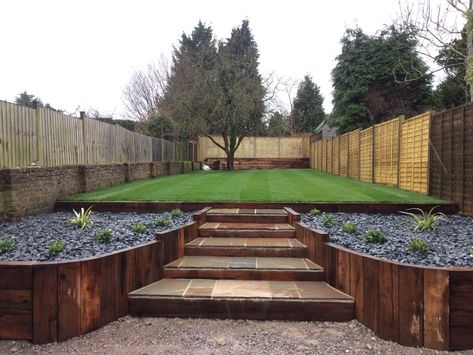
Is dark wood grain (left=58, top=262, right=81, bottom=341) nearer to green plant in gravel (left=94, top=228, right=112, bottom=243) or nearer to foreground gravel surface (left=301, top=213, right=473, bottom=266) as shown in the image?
green plant in gravel (left=94, top=228, right=112, bottom=243)

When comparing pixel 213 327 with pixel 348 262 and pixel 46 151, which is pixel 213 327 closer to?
pixel 348 262

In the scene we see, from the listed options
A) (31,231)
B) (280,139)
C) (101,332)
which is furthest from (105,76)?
(101,332)

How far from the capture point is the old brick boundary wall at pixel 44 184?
5480mm

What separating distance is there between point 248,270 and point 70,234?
2.42m

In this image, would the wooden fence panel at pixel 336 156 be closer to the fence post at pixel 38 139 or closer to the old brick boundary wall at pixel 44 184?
the old brick boundary wall at pixel 44 184

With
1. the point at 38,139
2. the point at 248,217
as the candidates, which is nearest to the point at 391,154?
the point at 248,217

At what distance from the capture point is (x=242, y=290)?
3.61m

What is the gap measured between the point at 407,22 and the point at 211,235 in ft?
30.5

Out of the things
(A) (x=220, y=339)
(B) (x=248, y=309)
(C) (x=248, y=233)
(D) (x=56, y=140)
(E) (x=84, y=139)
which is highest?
(E) (x=84, y=139)

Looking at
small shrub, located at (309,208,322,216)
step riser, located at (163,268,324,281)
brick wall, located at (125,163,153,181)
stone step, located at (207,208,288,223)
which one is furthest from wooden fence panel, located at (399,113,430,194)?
brick wall, located at (125,163,153,181)

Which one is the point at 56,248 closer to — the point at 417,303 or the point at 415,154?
the point at 417,303

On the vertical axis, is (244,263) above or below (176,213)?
below

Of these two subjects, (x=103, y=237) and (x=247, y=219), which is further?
(x=247, y=219)

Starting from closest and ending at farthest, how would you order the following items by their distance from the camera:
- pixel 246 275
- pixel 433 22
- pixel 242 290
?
pixel 242 290 → pixel 246 275 → pixel 433 22
